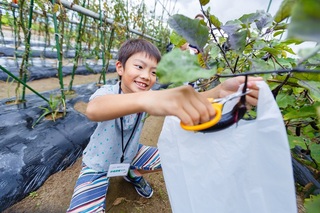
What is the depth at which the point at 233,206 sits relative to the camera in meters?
0.33

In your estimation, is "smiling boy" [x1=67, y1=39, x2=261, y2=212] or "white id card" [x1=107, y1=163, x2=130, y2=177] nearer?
"smiling boy" [x1=67, y1=39, x2=261, y2=212]

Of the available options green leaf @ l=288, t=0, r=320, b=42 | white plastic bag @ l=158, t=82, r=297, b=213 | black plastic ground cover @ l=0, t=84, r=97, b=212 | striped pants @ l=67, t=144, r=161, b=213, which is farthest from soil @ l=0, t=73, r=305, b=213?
green leaf @ l=288, t=0, r=320, b=42

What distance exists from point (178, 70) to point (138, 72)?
56cm

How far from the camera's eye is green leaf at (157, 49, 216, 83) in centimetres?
20

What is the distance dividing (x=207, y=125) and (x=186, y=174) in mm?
131

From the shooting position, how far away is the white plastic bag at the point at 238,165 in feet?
0.90

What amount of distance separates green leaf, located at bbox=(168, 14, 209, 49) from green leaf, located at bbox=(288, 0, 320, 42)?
0.64ft

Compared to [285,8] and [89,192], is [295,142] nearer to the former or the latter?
[285,8]

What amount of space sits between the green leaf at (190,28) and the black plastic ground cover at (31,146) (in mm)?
962

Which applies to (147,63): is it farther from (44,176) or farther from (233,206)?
(44,176)

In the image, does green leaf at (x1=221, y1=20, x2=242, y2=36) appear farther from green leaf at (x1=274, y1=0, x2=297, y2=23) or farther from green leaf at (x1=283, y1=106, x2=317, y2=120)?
green leaf at (x1=283, y1=106, x2=317, y2=120)

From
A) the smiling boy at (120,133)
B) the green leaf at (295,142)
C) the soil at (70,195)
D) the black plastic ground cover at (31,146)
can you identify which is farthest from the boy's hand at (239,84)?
the black plastic ground cover at (31,146)

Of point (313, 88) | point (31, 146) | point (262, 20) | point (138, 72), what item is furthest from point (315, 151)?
point (31, 146)

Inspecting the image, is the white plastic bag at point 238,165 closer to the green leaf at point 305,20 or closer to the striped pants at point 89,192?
the green leaf at point 305,20
